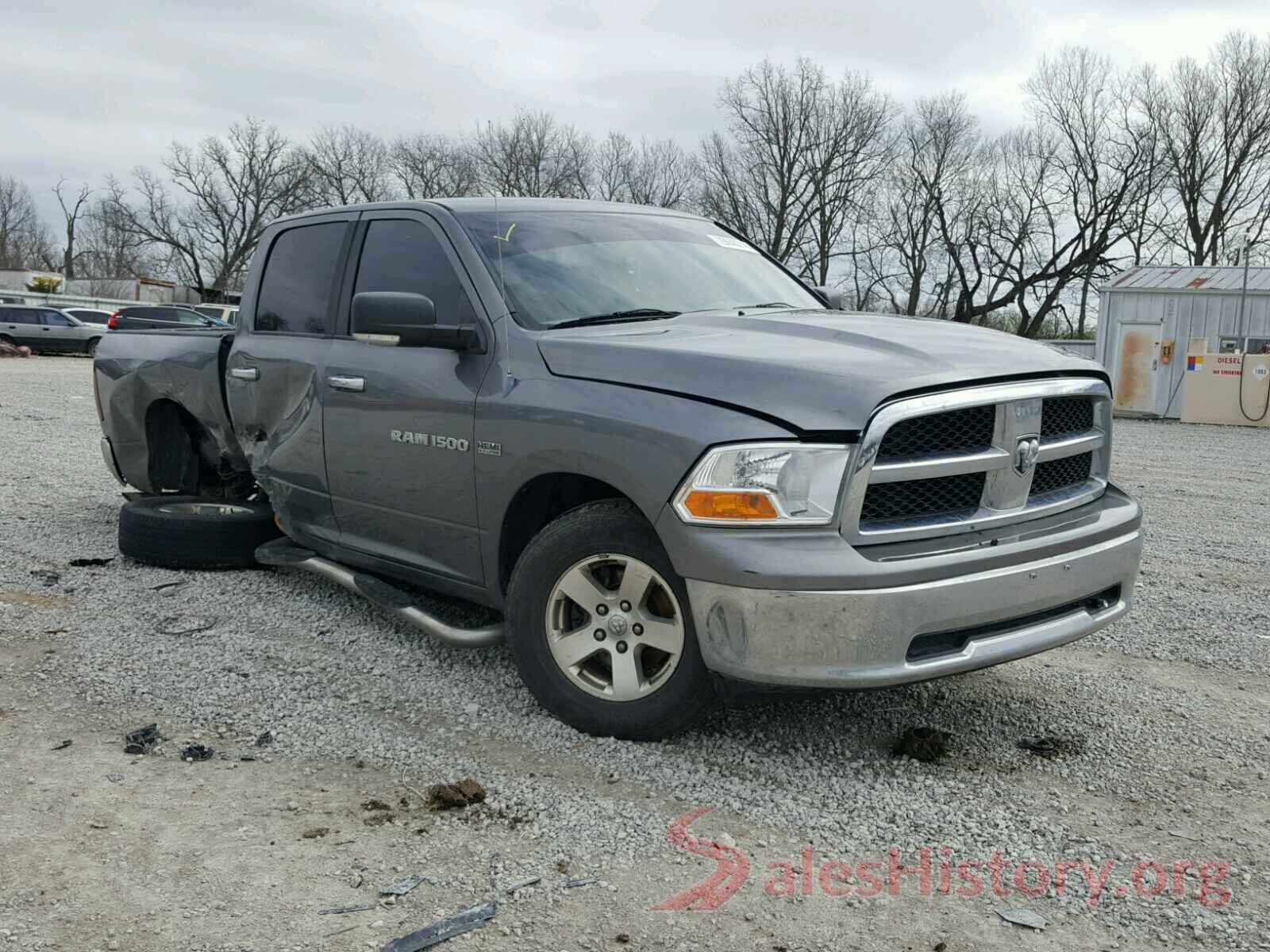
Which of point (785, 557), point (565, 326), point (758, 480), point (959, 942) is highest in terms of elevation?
point (565, 326)

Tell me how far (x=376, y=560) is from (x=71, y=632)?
1.41 meters

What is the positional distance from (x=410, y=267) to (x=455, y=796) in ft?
7.35

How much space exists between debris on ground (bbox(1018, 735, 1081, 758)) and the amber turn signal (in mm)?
1320

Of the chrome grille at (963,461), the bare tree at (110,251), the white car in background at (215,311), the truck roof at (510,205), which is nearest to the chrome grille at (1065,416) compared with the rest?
the chrome grille at (963,461)

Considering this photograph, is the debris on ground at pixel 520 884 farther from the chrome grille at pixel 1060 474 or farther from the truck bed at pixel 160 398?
the truck bed at pixel 160 398

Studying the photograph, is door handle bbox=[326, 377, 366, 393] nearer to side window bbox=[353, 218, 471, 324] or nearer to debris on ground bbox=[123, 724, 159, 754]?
side window bbox=[353, 218, 471, 324]

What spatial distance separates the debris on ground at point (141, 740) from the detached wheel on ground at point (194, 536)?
2070mm

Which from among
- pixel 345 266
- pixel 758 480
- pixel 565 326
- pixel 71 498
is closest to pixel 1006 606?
pixel 758 480

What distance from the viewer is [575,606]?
3.74 meters

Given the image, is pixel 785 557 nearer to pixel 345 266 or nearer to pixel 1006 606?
pixel 1006 606

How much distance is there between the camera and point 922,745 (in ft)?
12.0

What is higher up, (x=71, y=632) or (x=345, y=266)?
(x=345, y=266)

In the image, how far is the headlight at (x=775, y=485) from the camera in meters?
3.16

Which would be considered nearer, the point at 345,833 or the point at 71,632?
the point at 345,833
